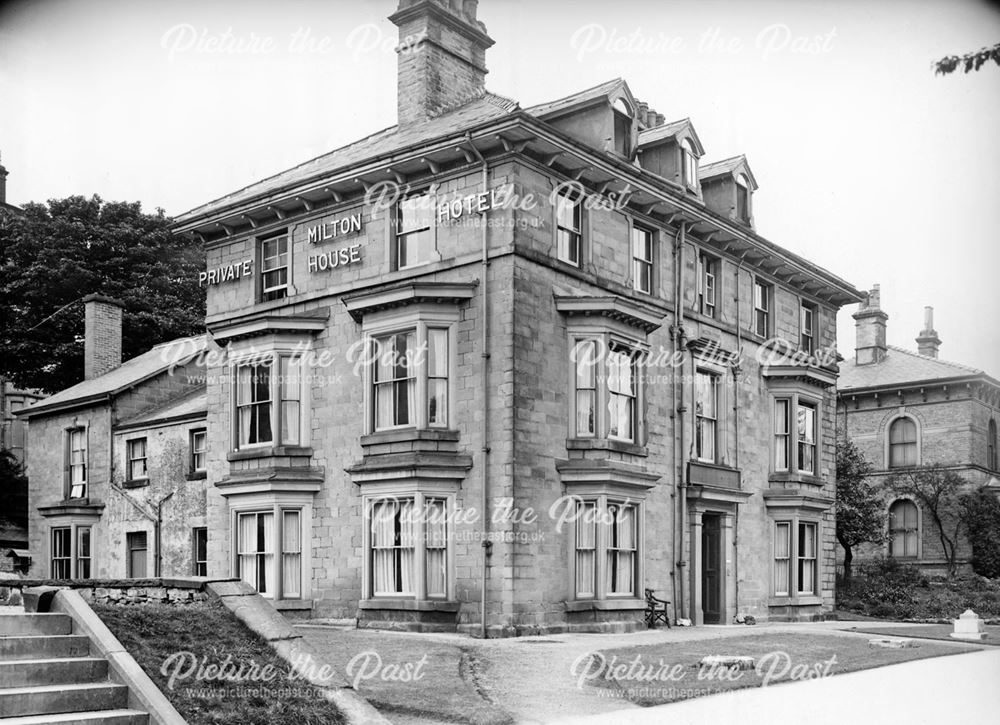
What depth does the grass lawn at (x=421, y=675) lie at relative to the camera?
13.0m

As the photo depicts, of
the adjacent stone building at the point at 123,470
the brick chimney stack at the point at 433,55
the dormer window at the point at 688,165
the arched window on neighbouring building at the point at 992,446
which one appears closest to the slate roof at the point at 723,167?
the dormer window at the point at 688,165

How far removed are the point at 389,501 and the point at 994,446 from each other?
27.0m

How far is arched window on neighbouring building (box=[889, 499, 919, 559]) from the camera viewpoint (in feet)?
138

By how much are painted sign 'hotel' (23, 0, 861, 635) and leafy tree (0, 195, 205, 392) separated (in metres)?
16.3

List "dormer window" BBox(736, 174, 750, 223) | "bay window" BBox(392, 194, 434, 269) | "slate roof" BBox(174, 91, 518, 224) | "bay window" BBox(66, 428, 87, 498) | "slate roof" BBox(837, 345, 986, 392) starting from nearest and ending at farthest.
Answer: "bay window" BBox(392, 194, 434, 269)
"slate roof" BBox(174, 91, 518, 224)
"dormer window" BBox(736, 174, 750, 223)
"bay window" BBox(66, 428, 87, 498)
"slate roof" BBox(837, 345, 986, 392)

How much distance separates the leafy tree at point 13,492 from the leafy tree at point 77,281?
3.47 meters

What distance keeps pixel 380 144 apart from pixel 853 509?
2253cm

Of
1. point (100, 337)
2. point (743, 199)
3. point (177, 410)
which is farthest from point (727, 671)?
point (100, 337)

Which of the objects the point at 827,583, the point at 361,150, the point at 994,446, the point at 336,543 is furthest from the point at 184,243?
the point at 994,446

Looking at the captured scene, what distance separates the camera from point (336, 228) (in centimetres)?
2536

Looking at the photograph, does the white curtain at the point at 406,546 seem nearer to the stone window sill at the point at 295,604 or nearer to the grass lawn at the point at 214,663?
the stone window sill at the point at 295,604

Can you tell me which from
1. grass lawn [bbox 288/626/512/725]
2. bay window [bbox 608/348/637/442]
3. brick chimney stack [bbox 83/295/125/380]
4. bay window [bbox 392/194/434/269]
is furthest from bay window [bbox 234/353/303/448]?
brick chimney stack [bbox 83/295/125/380]

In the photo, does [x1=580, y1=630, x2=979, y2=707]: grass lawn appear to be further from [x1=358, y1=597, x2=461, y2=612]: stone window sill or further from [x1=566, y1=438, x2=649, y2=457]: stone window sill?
[x1=566, y1=438, x2=649, y2=457]: stone window sill

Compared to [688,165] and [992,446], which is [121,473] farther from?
[992,446]
